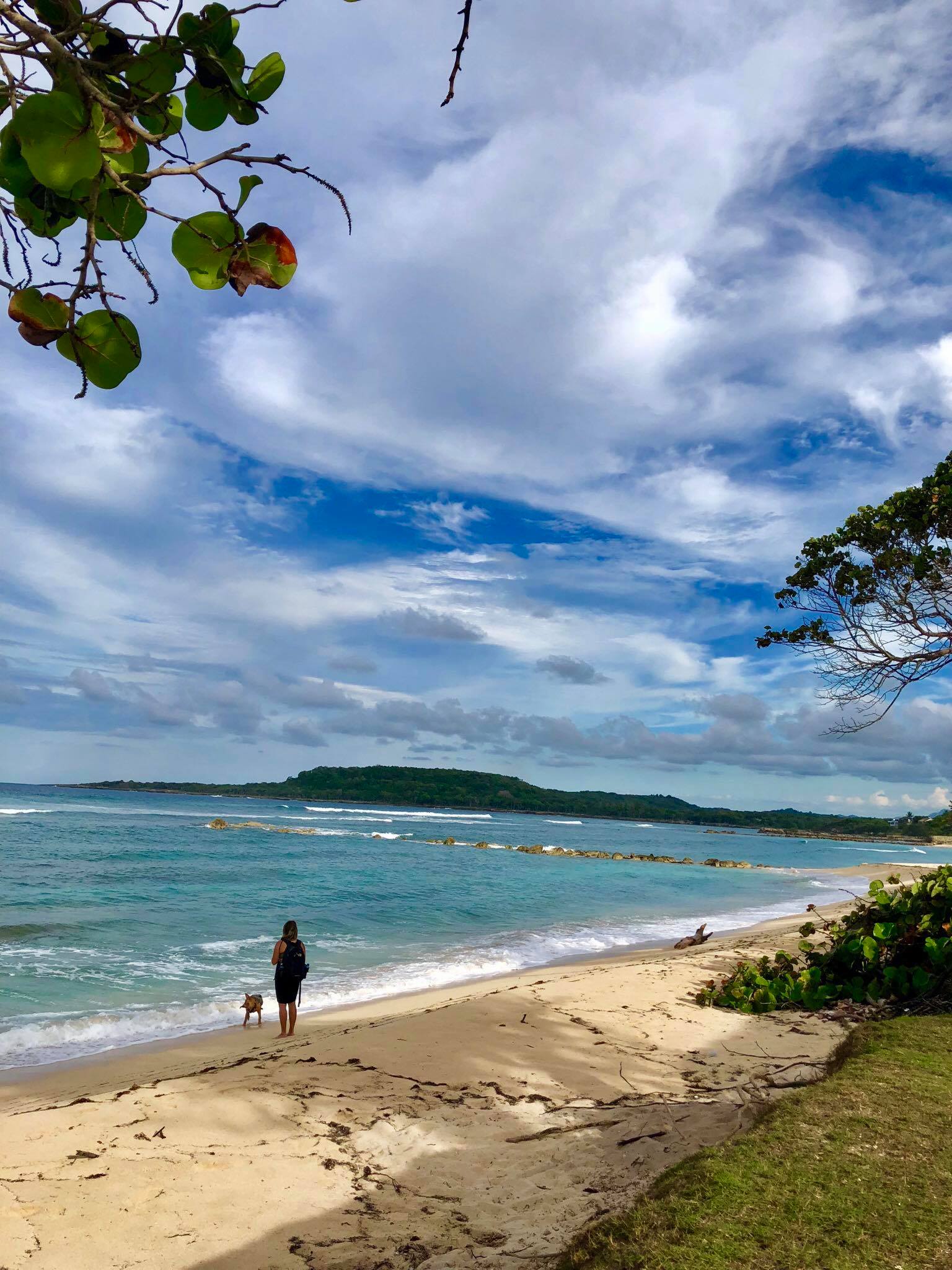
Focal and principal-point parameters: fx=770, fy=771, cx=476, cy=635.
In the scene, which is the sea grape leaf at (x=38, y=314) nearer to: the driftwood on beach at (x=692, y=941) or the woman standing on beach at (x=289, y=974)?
the woman standing on beach at (x=289, y=974)

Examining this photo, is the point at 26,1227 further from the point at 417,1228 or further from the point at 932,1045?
the point at 932,1045

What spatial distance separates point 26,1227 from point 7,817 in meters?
47.0

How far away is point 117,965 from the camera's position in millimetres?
11484

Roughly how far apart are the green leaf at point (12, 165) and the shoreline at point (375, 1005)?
25.7ft

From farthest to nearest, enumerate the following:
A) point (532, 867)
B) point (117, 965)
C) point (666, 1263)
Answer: point (532, 867) → point (117, 965) → point (666, 1263)

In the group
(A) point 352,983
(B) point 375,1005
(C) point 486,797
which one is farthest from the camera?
(C) point 486,797

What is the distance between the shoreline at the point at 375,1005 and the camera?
23.8ft

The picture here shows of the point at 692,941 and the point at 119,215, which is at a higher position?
the point at 119,215

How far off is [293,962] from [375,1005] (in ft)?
6.56

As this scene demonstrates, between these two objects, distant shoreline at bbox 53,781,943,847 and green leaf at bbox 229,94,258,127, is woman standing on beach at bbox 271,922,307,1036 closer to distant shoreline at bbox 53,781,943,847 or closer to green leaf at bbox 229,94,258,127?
green leaf at bbox 229,94,258,127

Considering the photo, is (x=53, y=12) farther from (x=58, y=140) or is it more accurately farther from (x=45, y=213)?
(x=58, y=140)

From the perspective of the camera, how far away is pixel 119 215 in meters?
1.31

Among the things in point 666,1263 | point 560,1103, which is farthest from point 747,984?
point 666,1263

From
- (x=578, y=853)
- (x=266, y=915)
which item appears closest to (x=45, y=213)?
(x=266, y=915)
